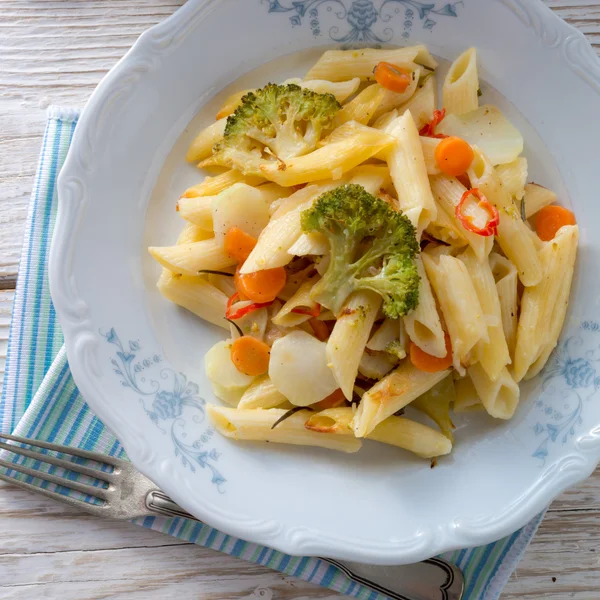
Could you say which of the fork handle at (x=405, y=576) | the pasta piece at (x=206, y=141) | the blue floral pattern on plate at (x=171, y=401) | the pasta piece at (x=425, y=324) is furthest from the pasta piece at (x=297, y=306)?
the fork handle at (x=405, y=576)

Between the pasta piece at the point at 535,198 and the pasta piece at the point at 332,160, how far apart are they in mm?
601

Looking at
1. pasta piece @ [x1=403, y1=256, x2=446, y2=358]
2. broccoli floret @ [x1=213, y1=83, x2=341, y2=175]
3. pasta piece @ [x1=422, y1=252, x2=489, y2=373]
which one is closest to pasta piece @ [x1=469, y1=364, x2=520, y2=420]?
pasta piece @ [x1=422, y1=252, x2=489, y2=373]

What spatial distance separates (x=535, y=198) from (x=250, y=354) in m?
1.21

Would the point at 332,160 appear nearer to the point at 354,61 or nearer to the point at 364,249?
the point at 364,249

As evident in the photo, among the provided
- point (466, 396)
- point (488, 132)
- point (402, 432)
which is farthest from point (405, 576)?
point (488, 132)

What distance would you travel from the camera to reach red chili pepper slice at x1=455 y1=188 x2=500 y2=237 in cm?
212

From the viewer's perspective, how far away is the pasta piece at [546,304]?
85.5 inches

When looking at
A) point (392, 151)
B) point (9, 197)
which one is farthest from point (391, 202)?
point (9, 197)

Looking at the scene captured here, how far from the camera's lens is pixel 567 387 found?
2.27 meters

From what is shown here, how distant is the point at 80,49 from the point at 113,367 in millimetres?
1619

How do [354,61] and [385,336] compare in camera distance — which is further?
[354,61]

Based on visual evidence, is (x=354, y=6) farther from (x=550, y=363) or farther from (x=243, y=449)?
(x=243, y=449)

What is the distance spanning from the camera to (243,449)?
226cm

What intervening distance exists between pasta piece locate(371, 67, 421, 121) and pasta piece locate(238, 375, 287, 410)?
43.3 inches
